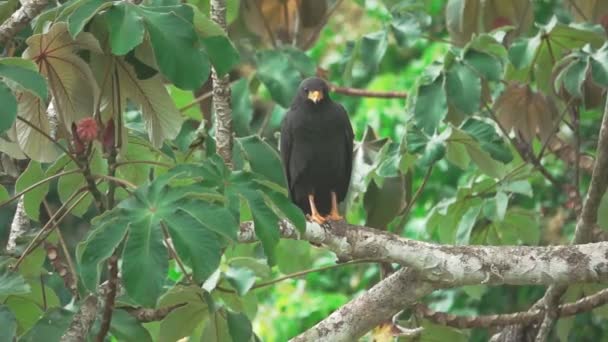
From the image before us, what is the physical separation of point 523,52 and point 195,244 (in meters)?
1.96

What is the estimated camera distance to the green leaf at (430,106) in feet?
13.5

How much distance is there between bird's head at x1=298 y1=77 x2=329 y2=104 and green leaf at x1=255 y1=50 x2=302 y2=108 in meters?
0.03

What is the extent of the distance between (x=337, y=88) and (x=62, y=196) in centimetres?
177

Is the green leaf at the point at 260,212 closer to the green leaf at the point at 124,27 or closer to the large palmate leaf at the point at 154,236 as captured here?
the large palmate leaf at the point at 154,236

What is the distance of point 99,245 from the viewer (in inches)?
105

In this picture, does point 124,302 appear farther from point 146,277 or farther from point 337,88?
point 337,88

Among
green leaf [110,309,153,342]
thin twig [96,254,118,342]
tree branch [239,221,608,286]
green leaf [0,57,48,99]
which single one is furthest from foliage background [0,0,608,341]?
tree branch [239,221,608,286]

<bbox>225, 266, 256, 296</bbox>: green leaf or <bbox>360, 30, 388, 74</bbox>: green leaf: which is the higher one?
<bbox>360, 30, 388, 74</bbox>: green leaf

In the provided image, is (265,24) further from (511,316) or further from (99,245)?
(99,245)

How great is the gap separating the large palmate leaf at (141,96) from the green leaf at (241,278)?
53 centimetres

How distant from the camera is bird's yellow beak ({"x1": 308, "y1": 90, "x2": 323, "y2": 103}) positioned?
459 cm

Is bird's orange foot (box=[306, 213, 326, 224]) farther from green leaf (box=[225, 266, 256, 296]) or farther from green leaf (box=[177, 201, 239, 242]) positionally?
green leaf (box=[177, 201, 239, 242])

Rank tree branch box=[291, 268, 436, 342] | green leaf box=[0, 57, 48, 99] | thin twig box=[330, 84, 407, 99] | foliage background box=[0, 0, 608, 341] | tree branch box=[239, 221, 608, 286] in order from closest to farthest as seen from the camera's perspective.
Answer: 1. green leaf box=[0, 57, 48, 99]
2. tree branch box=[239, 221, 608, 286]
3. tree branch box=[291, 268, 436, 342]
4. foliage background box=[0, 0, 608, 341]
5. thin twig box=[330, 84, 407, 99]

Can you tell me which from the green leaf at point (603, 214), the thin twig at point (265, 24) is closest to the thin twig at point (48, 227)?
the green leaf at point (603, 214)
